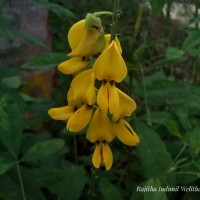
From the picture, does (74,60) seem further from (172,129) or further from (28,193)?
(28,193)

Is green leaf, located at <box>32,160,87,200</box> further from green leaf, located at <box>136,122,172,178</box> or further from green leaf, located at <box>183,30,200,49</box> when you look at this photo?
green leaf, located at <box>183,30,200,49</box>

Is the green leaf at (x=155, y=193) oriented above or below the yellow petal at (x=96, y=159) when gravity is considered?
below

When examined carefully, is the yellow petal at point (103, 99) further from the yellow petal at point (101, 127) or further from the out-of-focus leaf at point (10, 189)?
the out-of-focus leaf at point (10, 189)

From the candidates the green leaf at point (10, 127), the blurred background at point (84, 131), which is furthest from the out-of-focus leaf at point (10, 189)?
the green leaf at point (10, 127)

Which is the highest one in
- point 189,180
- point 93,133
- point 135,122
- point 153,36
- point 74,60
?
point 74,60

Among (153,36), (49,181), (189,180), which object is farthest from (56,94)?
(153,36)

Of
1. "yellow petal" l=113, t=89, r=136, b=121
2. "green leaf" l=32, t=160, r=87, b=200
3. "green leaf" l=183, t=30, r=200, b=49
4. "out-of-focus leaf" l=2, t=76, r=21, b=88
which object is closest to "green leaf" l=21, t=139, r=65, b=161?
"green leaf" l=32, t=160, r=87, b=200

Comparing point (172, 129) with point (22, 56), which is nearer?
point (172, 129)
